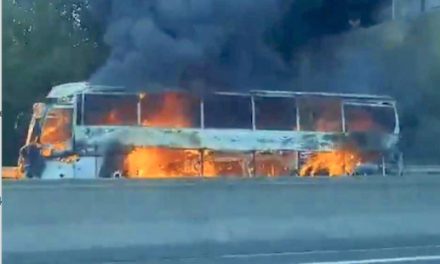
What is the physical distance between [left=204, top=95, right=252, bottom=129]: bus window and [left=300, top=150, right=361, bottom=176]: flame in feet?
5.57

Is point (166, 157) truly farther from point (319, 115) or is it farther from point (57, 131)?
point (319, 115)

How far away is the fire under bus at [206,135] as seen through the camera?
1916 cm

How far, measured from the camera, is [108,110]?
1927cm

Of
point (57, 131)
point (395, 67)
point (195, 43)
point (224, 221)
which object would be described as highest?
point (195, 43)

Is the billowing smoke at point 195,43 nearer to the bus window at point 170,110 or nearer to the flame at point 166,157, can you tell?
the bus window at point 170,110

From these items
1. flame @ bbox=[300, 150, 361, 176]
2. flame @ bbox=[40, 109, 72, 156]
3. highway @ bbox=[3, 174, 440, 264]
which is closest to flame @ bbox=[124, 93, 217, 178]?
flame @ bbox=[40, 109, 72, 156]

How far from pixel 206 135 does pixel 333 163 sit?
126 inches

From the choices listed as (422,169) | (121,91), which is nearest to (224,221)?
(121,91)

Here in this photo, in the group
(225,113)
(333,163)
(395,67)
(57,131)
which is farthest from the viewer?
(395,67)

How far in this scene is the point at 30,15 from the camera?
30500mm

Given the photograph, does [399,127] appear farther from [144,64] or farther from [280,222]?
[280,222]

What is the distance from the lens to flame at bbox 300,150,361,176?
20969 mm

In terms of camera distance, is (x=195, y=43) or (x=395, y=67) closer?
(x=195, y=43)

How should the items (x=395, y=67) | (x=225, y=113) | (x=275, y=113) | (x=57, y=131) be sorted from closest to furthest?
1. (x=57, y=131)
2. (x=225, y=113)
3. (x=275, y=113)
4. (x=395, y=67)
